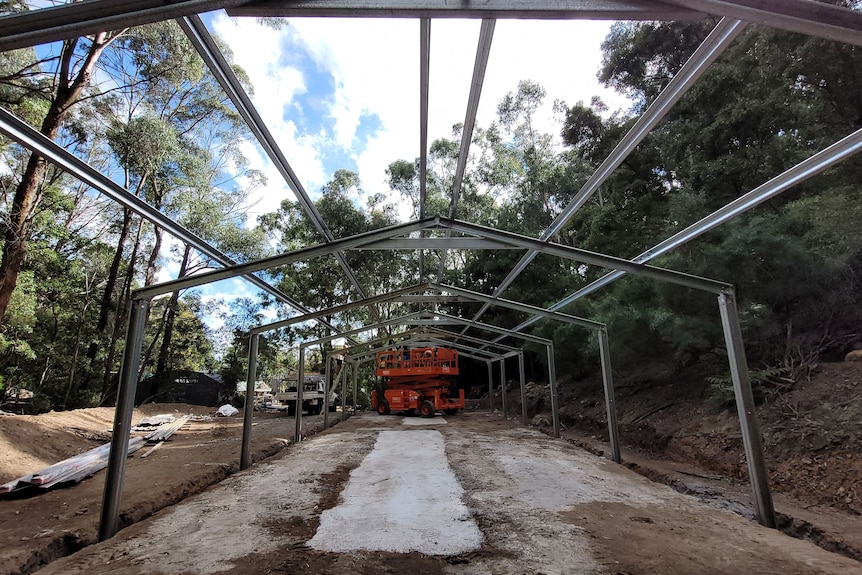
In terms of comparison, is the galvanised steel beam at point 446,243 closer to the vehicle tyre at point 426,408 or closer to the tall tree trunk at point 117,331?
the vehicle tyre at point 426,408

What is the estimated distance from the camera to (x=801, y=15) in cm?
196

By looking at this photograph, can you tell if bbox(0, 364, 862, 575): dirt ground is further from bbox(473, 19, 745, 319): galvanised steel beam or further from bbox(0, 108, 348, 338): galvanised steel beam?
bbox(473, 19, 745, 319): galvanised steel beam

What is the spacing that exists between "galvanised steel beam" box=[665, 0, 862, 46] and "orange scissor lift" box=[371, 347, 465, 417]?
1422 cm

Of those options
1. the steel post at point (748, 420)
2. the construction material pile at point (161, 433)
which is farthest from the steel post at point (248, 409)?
the steel post at point (748, 420)

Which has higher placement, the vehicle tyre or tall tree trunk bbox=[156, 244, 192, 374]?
tall tree trunk bbox=[156, 244, 192, 374]

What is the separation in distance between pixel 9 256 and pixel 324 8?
1132cm

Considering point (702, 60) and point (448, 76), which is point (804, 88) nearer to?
point (702, 60)

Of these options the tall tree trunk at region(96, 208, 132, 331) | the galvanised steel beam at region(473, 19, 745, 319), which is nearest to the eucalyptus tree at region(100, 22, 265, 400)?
the tall tree trunk at region(96, 208, 132, 331)

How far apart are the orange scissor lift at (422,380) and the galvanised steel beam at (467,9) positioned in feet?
46.1

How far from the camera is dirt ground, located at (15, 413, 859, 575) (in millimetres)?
3059

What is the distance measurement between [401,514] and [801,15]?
4.64m

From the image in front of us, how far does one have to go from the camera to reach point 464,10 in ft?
6.96

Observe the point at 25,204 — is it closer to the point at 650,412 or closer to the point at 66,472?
the point at 66,472

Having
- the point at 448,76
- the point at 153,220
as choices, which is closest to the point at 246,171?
the point at 153,220
